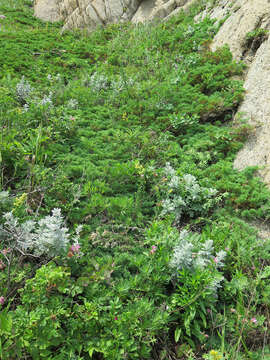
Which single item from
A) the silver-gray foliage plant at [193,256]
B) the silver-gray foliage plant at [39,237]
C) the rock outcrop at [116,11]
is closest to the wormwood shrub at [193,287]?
the silver-gray foliage plant at [193,256]

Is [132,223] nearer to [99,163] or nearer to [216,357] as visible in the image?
[99,163]

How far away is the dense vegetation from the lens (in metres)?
2.19

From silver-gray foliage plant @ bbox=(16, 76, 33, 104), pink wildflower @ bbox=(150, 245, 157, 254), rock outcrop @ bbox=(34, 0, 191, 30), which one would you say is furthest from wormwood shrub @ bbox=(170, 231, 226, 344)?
rock outcrop @ bbox=(34, 0, 191, 30)

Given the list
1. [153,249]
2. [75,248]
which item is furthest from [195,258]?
[75,248]

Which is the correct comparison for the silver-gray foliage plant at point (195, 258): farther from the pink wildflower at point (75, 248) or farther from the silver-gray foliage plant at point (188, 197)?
the pink wildflower at point (75, 248)

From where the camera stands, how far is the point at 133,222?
135 inches

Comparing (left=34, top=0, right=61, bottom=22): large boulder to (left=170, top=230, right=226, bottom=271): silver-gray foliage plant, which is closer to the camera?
(left=170, top=230, right=226, bottom=271): silver-gray foliage plant

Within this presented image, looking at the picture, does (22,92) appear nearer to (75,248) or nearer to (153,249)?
(75,248)

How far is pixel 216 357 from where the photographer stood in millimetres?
2035

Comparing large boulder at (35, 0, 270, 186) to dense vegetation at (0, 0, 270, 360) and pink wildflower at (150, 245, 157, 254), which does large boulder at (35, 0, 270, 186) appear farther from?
pink wildflower at (150, 245, 157, 254)

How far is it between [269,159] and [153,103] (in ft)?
10.4

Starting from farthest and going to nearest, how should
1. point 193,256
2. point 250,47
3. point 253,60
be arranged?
point 250,47, point 253,60, point 193,256

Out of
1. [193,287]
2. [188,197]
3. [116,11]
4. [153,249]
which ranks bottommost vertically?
[193,287]

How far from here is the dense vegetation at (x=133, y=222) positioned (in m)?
2.19
